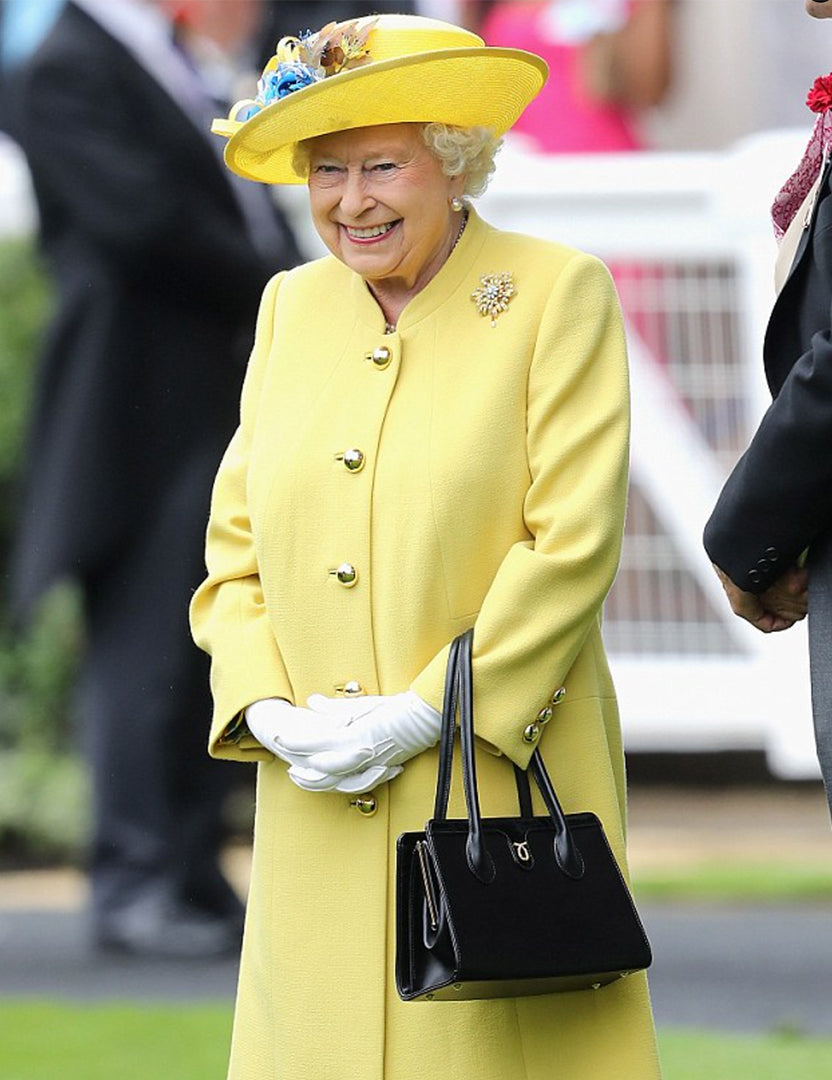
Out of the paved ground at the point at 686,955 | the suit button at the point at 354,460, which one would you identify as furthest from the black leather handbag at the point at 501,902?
the paved ground at the point at 686,955

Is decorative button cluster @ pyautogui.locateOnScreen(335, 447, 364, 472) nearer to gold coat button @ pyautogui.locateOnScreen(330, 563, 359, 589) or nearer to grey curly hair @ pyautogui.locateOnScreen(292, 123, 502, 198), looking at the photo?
gold coat button @ pyautogui.locateOnScreen(330, 563, 359, 589)

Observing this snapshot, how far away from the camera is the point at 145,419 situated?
19.4 feet

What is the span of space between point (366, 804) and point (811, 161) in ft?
3.44

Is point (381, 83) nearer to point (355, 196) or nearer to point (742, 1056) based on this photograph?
point (355, 196)

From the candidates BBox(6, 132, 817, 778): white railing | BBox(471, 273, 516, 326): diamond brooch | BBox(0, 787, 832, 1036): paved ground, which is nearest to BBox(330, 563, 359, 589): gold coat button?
BBox(471, 273, 516, 326): diamond brooch

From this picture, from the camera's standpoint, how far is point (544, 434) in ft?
9.68

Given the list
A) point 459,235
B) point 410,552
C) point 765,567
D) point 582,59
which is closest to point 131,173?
point 582,59

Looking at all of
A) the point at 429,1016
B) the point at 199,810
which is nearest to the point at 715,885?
A: the point at 199,810

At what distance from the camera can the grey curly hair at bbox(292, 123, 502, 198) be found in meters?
2.99

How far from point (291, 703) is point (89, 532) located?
9.56ft

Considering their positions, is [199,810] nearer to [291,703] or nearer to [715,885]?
[715,885]

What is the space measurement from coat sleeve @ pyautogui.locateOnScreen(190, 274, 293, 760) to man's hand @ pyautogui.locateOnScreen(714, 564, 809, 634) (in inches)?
24.5

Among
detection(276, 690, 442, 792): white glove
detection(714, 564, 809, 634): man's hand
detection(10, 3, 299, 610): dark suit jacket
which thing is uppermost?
detection(10, 3, 299, 610): dark suit jacket

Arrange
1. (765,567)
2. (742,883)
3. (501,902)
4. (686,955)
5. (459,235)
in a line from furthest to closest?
1. (742,883)
2. (686,955)
3. (459,235)
4. (765,567)
5. (501,902)
